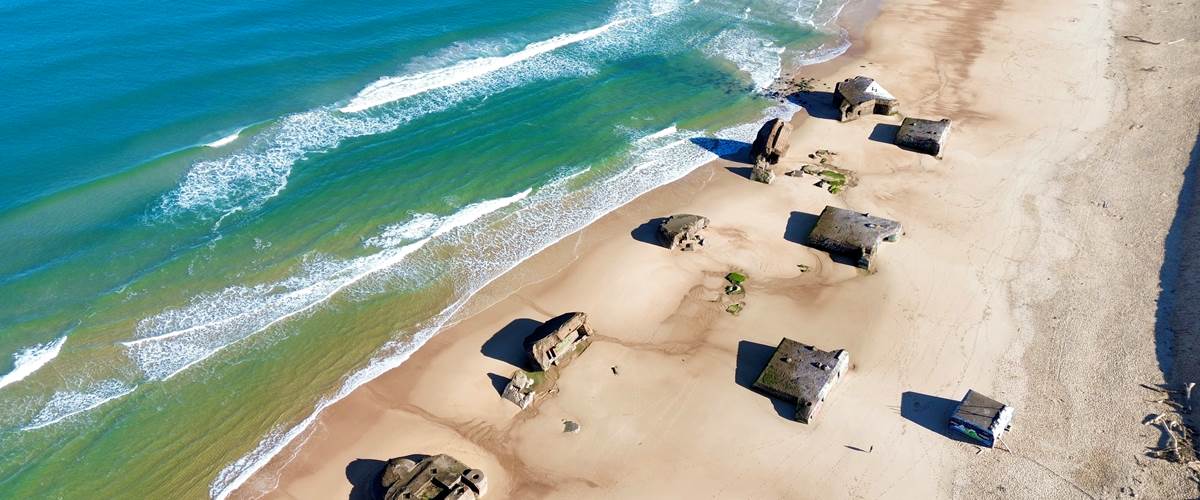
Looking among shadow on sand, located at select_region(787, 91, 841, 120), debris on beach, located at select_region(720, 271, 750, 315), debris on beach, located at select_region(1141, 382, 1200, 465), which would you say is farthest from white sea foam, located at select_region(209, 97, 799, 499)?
debris on beach, located at select_region(1141, 382, 1200, 465)

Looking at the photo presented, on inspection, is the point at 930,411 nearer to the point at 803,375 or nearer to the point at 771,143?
the point at 803,375

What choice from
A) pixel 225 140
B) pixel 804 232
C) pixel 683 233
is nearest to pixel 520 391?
pixel 683 233

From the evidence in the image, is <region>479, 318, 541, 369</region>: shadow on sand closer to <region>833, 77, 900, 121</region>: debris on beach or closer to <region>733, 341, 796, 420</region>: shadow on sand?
<region>733, 341, 796, 420</region>: shadow on sand

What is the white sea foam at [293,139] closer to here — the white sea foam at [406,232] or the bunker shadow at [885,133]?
the white sea foam at [406,232]

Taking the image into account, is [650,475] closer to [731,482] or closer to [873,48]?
[731,482]

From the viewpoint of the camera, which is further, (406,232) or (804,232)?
(406,232)

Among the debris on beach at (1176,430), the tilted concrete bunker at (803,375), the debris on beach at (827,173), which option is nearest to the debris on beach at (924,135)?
the debris on beach at (827,173)

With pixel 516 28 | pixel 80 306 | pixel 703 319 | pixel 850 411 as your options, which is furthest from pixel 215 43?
pixel 850 411
